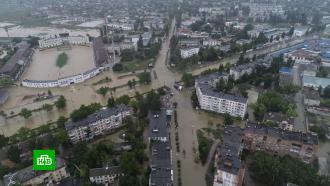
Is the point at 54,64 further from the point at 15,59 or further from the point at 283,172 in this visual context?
the point at 283,172

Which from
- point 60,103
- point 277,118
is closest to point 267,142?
point 277,118

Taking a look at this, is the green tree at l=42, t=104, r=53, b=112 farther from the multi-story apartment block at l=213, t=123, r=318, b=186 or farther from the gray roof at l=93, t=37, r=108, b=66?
the multi-story apartment block at l=213, t=123, r=318, b=186

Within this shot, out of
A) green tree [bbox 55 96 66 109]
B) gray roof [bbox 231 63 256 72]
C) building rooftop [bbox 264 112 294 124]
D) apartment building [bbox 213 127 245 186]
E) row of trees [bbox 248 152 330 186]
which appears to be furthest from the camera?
gray roof [bbox 231 63 256 72]

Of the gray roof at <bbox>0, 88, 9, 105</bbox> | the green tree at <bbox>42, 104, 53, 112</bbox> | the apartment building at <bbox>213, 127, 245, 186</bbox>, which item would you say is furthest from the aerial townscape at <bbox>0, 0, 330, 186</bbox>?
the green tree at <bbox>42, 104, 53, 112</bbox>

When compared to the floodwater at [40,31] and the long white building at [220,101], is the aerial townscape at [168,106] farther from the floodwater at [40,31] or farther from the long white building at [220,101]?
the floodwater at [40,31]

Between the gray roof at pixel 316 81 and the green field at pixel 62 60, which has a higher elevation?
the green field at pixel 62 60

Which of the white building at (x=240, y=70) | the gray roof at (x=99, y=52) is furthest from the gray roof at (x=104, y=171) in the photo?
the gray roof at (x=99, y=52)
